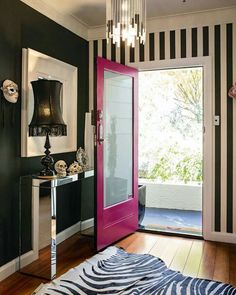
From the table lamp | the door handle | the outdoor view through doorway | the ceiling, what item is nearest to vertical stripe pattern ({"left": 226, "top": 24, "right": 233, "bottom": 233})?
the ceiling

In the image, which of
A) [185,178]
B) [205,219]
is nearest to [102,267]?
[205,219]

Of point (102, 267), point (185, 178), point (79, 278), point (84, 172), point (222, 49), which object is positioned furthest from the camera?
point (185, 178)

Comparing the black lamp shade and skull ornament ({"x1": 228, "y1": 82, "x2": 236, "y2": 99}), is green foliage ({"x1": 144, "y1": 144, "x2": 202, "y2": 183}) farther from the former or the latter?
the black lamp shade

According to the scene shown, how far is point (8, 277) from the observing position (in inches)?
102

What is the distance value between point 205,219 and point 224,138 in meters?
0.95

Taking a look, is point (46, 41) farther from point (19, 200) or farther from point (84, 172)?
point (19, 200)

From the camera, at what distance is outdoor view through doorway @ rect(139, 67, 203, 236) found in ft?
17.4

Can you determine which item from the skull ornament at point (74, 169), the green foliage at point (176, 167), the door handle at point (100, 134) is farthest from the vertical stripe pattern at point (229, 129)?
the green foliage at point (176, 167)

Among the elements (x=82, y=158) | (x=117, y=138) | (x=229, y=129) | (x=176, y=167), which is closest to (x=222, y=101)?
(x=229, y=129)

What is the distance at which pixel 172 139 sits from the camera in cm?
597

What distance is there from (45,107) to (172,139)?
3.78 metres

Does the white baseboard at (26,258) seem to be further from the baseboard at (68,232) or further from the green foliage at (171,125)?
the green foliage at (171,125)

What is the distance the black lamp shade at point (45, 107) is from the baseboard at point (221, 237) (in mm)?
2125

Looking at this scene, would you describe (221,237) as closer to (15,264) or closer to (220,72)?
(220,72)
